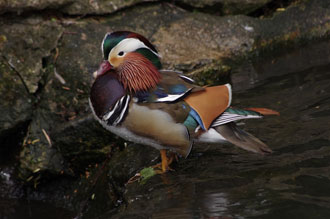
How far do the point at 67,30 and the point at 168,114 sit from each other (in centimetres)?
203

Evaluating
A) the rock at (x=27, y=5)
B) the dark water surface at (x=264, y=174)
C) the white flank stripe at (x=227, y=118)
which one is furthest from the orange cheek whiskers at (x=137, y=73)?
the rock at (x=27, y=5)

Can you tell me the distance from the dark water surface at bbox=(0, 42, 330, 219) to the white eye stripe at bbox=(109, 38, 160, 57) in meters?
0.77

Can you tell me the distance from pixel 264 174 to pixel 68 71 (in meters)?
2.13

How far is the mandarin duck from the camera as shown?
2658 millimetres

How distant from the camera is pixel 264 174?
8.38ft

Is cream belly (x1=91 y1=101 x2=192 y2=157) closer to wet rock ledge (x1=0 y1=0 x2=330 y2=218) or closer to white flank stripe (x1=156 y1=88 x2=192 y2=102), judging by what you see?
white flank stripe (x1=156 y1=88 x2=192 y2=102)

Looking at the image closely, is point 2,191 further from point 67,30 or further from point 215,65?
point 215,65

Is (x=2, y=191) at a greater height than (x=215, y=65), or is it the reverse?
(x=215, y=65)

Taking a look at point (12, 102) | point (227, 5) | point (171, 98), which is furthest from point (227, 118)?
point (227, 5)

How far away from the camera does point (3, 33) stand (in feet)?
13.6

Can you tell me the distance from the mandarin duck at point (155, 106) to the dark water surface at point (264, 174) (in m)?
0.16

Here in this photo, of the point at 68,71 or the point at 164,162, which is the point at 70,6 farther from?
the point at 164,162

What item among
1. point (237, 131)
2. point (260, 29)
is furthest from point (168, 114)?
point (260, 29)

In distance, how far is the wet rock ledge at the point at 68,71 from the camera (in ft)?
13.1
